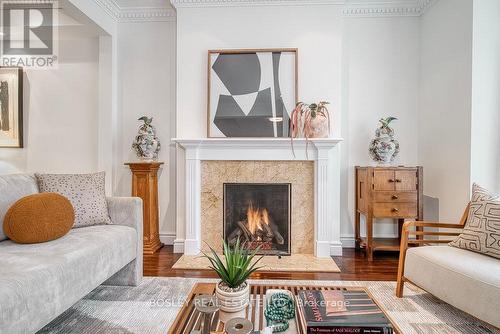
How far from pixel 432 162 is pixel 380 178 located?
0.70 m

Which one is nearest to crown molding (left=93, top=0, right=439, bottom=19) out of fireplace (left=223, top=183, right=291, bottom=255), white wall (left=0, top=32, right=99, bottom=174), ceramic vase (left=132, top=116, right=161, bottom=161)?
white wall (left=0, top=32, right=99, bottom=174)

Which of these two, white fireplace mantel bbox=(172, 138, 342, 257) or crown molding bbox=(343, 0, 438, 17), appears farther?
crown molding bbox=(343, 0, 438, 17)

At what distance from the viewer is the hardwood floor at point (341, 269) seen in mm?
2717

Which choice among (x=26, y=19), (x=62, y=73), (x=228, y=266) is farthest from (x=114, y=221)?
(x=26, y=19)

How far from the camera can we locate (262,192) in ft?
11.0

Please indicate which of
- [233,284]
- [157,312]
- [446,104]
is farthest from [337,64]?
[157,312]

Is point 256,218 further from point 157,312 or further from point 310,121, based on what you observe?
point 157,312

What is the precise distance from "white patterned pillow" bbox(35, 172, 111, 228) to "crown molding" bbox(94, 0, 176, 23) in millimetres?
2254

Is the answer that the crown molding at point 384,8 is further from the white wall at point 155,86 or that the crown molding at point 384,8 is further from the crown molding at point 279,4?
the white wall at point 155,86

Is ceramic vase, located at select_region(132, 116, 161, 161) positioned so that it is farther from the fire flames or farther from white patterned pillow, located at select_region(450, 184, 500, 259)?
white patterned pillow, located at select_region(450, 184, 500, 259)

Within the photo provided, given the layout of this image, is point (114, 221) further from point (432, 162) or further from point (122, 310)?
point (432, 162)

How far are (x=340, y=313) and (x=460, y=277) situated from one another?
104 centimetres

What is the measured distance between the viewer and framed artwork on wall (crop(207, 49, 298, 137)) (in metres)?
3.37

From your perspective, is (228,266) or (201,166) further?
(201,166)
